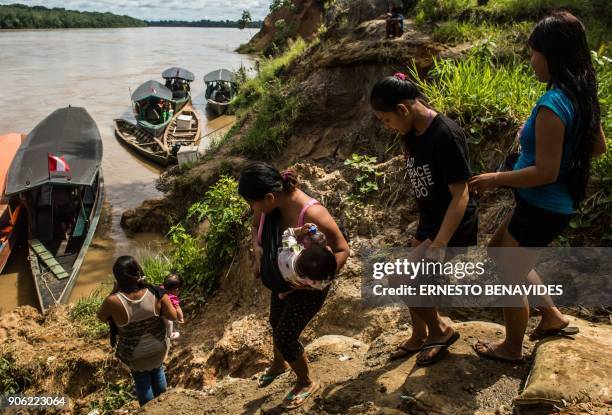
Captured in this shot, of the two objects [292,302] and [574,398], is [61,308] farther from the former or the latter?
[574,398]

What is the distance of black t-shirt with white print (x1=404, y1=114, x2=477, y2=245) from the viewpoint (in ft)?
6.98

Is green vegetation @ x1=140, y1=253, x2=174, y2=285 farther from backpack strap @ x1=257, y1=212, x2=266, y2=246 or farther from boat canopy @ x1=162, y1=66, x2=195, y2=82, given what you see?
boat canopy @ x1=162, y1=66, x2=195, y2=82

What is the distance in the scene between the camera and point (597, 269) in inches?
128

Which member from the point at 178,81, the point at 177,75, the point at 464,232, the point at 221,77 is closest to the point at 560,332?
the point at 464,232

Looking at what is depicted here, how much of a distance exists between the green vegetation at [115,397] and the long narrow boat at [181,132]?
40.8 ft

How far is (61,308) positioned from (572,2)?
904 cm

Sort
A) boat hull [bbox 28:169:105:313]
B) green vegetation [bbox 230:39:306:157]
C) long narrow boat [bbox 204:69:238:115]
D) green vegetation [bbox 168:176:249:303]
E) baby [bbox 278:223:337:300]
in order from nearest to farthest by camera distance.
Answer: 1. baby [bbox 278:223:337:300]
2. green vegetation [bbox 168:176:249:303]
3. boat hull [bbox 28:169:105:313]
4. green vegetation [bbox 230:39:306:157]
5. long narrow boat [bbox 204:69:238:115]

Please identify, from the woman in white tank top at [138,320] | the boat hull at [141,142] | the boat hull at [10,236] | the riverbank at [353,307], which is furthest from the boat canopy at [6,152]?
the woman in white tank top at [138,320]

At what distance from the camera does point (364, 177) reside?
5.10m

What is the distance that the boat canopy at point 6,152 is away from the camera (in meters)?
11.2

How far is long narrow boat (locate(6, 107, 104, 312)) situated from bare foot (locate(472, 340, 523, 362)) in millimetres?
7124

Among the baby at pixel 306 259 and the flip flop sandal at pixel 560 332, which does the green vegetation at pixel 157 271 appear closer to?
the baby at pixel 306 259

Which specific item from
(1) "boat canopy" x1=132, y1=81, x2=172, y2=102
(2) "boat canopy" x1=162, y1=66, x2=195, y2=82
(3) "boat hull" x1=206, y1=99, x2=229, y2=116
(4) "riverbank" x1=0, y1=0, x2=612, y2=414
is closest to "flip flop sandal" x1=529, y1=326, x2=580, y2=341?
(4) "riverbank" x1=0, y1=0, x2=612, y2=414

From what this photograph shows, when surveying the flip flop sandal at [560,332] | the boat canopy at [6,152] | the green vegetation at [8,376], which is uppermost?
the flip flop sandal at [560,332]
